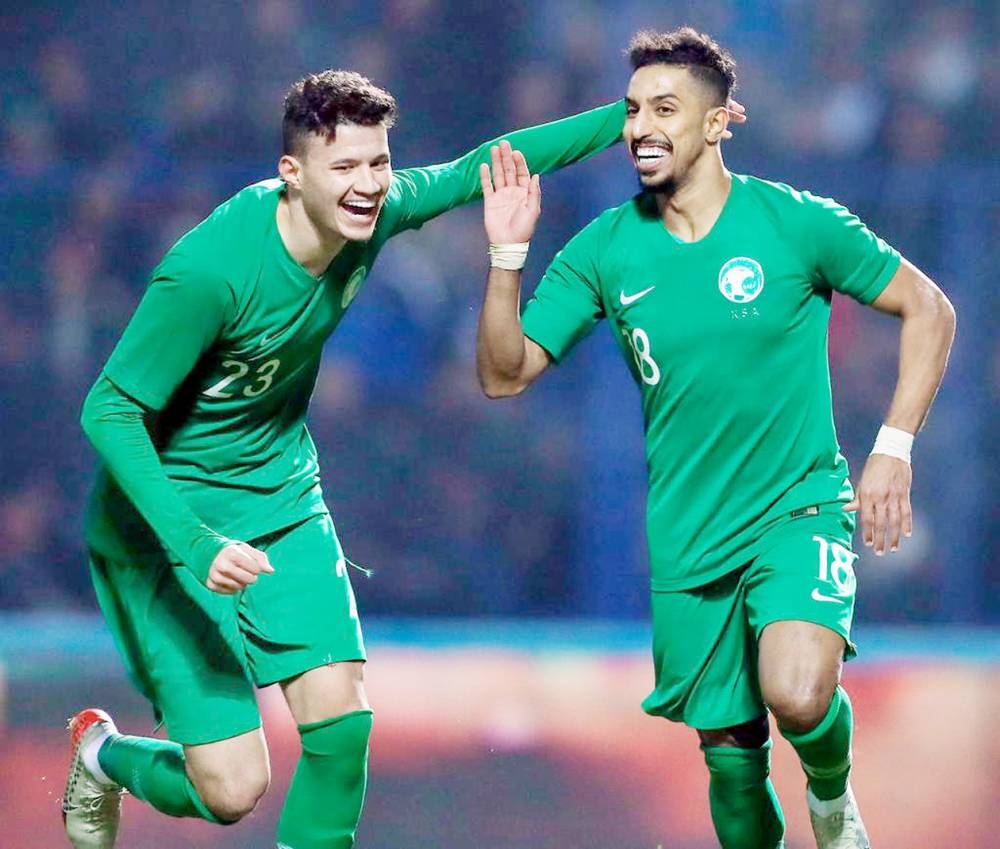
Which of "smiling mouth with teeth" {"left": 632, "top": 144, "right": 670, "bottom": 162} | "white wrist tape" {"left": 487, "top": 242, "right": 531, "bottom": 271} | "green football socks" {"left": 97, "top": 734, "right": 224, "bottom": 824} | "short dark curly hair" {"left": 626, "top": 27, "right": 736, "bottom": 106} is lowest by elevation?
"green football socks" {"left": 97, "top": 734, "right": 224, "bottom": 824}

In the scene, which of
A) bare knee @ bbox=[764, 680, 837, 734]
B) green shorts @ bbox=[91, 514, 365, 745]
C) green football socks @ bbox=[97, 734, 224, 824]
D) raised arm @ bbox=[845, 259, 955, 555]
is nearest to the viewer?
bare knee @ bbox=[764, 680, 837, 734]

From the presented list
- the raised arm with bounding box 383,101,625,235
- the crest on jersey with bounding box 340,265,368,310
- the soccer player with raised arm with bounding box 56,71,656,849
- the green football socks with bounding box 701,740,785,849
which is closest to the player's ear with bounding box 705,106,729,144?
the raised arm with bounding box 383,101,625,235

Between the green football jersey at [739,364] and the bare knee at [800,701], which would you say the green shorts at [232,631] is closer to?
the green football jersey at [739,364]

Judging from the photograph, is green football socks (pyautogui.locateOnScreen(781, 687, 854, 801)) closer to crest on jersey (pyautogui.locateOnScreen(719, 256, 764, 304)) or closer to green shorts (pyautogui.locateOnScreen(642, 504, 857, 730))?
green shorts (pyautogui.locateOnScreen(642, 504, 857, 730))

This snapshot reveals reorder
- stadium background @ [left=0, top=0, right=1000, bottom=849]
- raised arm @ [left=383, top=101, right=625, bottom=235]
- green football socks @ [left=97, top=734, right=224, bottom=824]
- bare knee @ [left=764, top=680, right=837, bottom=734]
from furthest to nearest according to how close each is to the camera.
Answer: stadium background @ [left=0, top=0, right=1000, bottom=849] → raised arm @ [left=383, top=101, right=625, bottom=235] → green football socks @ [left=97, top=734, right=224, bottom=824] → bare knee @ [left=764, top=680, right=837, bottom=734]

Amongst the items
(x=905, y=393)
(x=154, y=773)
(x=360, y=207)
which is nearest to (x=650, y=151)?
(x=360, y=207)

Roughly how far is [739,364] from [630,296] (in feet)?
1.00

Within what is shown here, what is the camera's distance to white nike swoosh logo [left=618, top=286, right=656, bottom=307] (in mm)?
3908

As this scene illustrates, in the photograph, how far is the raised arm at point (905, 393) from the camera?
12.1ft

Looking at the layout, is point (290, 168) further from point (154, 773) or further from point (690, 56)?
point (154, 773)

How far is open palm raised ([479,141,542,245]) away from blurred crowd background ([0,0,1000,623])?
401cm

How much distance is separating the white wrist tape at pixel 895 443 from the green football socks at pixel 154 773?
173 centimetres

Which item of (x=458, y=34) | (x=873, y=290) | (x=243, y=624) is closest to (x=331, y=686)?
(x=243, y=624)

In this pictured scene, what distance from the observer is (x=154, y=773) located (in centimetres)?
401
